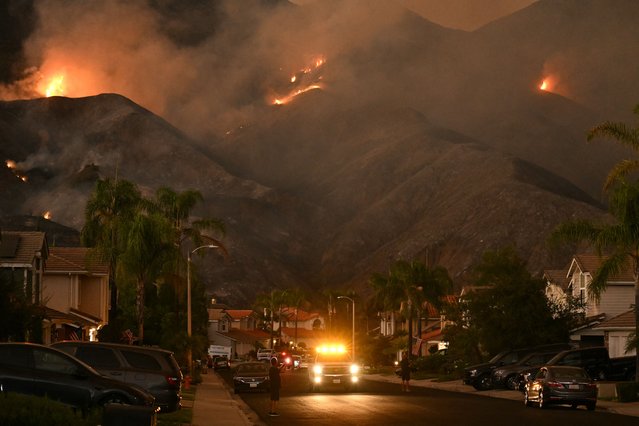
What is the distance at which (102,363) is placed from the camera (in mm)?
29219

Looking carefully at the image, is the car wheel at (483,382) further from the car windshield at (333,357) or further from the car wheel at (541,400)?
the car wheel at (541,400)

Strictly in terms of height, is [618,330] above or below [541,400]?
above

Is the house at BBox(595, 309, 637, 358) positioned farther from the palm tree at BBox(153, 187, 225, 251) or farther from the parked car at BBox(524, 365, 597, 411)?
the palm tree at BBox(153, 187, 225, 251)

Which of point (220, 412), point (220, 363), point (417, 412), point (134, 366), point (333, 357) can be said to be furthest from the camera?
point (220, 363)

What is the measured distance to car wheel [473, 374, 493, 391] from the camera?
5522 centimetres

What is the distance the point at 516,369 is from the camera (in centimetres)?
5316

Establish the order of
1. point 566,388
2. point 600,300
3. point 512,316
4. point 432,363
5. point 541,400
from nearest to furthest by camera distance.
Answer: point 566,388 < point 541,400 < point 512,316 < point 600,300 < point 432,363

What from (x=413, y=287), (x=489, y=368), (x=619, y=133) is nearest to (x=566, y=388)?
(x=619, y=133)

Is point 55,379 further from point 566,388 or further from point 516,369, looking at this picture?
point 516,369

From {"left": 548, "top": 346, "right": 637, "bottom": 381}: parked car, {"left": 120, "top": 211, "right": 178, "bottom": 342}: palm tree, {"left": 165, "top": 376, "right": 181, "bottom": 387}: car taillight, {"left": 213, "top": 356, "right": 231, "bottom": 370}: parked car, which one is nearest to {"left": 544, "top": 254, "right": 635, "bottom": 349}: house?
{"left": 548, "top": 346, "right": 637, "bottom": 381}: parked car

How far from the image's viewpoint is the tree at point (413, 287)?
97125 mm

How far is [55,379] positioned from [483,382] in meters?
35.6

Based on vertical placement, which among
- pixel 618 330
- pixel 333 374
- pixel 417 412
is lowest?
pixel 417 412

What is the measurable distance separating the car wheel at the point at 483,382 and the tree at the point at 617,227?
12.8 m
